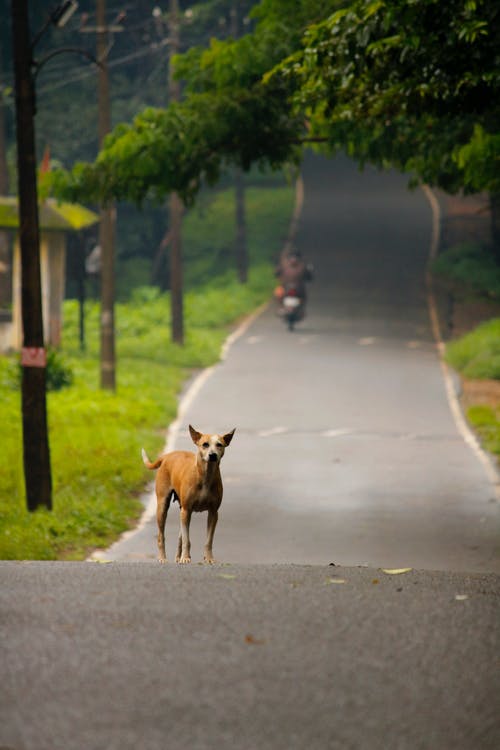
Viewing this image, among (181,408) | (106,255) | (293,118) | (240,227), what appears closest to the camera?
(293,118)

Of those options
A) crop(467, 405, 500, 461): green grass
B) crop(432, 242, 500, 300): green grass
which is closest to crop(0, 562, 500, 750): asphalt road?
crop(467, 405, 500, 461): green grass

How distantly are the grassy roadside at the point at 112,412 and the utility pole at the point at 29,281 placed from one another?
527mm

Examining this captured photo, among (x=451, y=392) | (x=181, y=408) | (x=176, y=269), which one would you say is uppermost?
(x=176, y=269)

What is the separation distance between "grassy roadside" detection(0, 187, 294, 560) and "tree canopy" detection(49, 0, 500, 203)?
12.2 feet

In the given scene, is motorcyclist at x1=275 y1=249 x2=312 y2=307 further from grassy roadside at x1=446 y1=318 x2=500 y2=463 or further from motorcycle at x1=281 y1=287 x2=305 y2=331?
grassy roadside at x1=446 y1=318 x2=500 y2=463

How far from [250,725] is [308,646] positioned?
1.32m

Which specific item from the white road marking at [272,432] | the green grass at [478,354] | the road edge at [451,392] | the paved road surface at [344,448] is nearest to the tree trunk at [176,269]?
the paved road surface at [344,448]

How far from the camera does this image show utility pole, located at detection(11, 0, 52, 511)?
16875mm

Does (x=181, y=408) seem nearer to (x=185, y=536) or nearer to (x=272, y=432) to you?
(x=272, y=432)

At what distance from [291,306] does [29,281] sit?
2159 cm

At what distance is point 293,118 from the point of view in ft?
65.8

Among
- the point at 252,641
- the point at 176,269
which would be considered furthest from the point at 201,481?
the point at 176,269

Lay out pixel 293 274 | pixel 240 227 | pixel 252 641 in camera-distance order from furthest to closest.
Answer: pixel 240 227 < pixel 293 274 < pixel 252 641

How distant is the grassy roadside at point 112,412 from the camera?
16328mm
